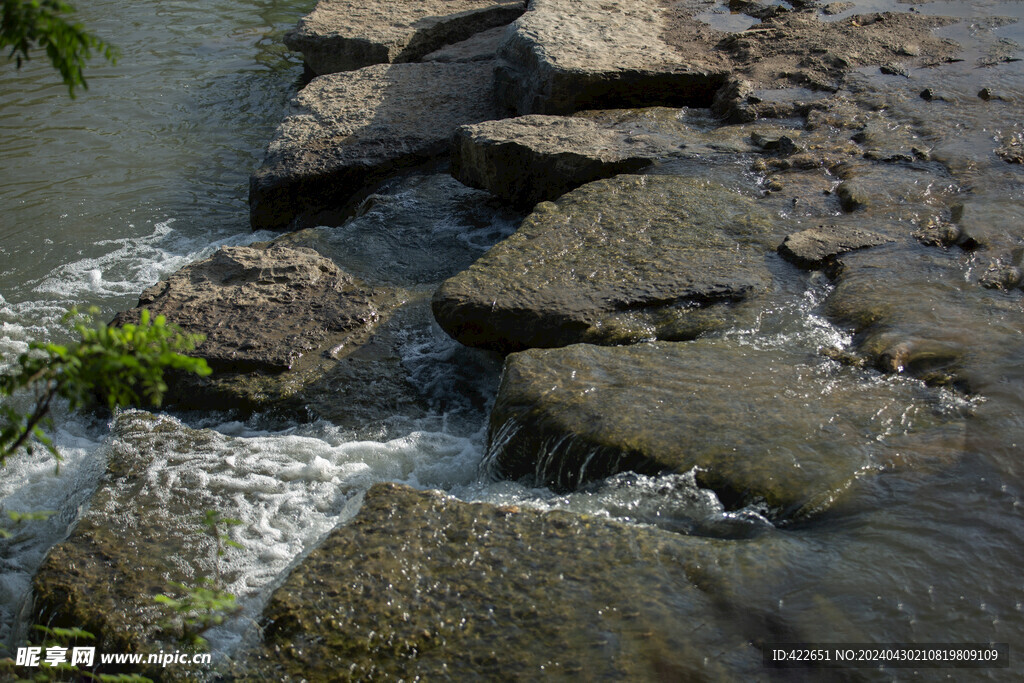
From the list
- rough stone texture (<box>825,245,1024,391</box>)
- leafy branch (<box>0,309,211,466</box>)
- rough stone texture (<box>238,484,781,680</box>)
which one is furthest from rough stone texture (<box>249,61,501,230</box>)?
leafy branch (<box>0,309,211,466</box>)

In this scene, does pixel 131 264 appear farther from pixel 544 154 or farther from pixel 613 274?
pixel 613 274

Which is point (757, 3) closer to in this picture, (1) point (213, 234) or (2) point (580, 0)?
(2) point (580, 0)

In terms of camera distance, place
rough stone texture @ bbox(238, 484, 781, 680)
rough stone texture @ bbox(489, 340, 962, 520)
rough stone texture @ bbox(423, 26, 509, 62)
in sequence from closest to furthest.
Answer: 1. rough stone texture @ bbox(238, 484, 781, 680)
2. rough stone texture @ bbox(489, 340, 962, 520)
3. rough stone texture @ bbox(423, 26, 509, 62)

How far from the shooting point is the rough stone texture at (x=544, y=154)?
470 centimetres

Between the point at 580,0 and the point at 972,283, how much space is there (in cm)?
444

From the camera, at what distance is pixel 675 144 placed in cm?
482

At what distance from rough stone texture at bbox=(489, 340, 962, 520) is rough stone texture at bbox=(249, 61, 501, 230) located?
124 inches

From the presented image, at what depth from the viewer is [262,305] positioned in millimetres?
4133

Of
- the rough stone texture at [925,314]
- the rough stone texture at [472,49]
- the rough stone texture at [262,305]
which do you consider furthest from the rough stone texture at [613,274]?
the rough stone texture at [472,49]

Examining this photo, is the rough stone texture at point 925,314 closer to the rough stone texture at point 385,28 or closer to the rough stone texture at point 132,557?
the rough stone texture at point 132,557

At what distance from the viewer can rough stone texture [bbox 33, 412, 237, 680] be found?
247 cm

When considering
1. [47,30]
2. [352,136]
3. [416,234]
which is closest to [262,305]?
[416,234]

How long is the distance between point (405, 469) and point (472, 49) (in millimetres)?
5415

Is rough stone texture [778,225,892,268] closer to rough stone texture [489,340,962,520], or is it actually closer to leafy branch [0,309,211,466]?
rough stone texture [489,340,962,520]
